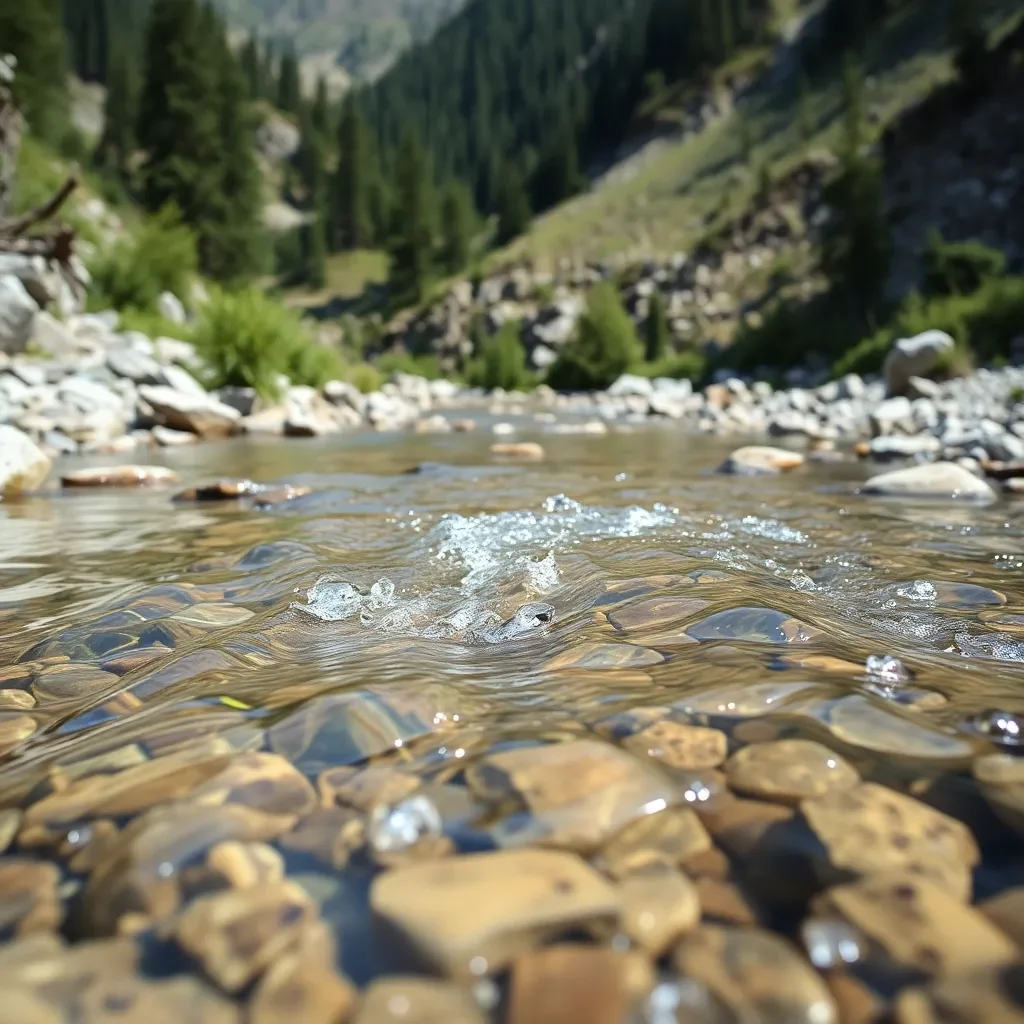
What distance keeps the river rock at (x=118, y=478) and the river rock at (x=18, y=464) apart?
165 millimetres

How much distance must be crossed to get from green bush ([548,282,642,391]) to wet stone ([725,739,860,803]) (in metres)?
29.6

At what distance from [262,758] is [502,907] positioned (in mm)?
548

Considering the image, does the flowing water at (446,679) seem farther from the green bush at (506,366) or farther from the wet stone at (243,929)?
the green bush at (506,366)

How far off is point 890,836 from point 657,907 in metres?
0.37

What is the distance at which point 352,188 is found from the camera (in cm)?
6556

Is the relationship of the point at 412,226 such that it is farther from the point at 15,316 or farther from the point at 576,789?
the point at 576,789

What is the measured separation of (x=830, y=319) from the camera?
81.9 ft

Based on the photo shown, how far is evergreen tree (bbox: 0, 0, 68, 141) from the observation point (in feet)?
71.9

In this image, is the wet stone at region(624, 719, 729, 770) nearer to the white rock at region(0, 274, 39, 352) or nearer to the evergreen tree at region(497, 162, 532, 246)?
the white rock at region(0, 274, 39, 352)

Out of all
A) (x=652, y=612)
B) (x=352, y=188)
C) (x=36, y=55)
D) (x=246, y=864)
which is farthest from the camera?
(x=352, y=188)

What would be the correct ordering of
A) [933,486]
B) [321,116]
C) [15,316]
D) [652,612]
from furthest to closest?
[321,116] < [15,316] < [933,486] < [652,612]

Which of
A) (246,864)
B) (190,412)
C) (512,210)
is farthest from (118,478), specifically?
(512,210)

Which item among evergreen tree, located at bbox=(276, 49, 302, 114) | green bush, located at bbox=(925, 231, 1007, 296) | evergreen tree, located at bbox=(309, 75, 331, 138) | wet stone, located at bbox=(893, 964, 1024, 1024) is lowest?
wet stone, located at bbox=(893, 964, 1024, 1024)

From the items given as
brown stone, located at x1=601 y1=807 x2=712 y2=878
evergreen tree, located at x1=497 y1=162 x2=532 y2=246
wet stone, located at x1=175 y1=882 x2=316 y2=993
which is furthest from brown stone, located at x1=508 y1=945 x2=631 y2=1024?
evergreen tree, located at x1=497 y1=162 x2=532 y2=246
